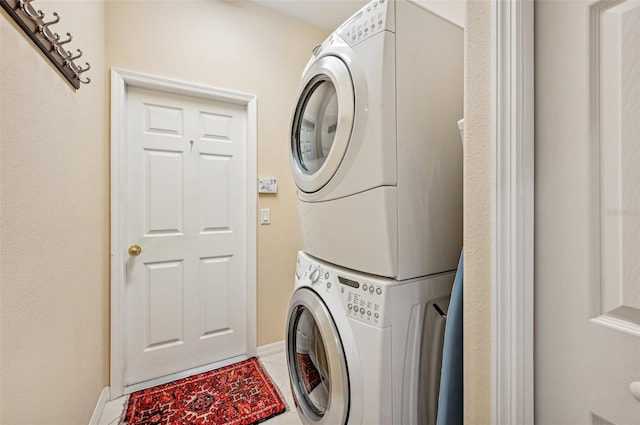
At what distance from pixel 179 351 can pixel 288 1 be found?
262 centimetres

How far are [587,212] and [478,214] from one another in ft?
0.63

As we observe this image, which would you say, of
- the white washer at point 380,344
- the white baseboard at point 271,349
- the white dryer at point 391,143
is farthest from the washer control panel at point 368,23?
the white baseboard at point 271,349

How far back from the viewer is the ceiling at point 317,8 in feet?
7.01

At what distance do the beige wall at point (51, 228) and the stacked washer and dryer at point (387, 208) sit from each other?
0.87 m

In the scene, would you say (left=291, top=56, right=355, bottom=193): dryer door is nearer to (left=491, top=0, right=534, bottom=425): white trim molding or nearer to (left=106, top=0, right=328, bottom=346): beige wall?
(left=491, top=0, right=534, bottom=425): white trim molding

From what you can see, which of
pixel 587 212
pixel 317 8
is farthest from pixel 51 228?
pixel 317 8

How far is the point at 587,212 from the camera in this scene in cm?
56

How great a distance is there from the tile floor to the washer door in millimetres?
453

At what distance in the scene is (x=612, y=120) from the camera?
535 millimetres

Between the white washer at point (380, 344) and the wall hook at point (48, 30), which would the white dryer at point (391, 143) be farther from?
the wall hook at point (48, 30)

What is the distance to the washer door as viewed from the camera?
94 cm

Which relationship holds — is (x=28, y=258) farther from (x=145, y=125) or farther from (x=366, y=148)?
(x=145, y=125)

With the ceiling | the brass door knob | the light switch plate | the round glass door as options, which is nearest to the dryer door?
the round glass door

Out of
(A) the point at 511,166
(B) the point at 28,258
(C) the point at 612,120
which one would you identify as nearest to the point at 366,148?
(A) the point at 511,166
